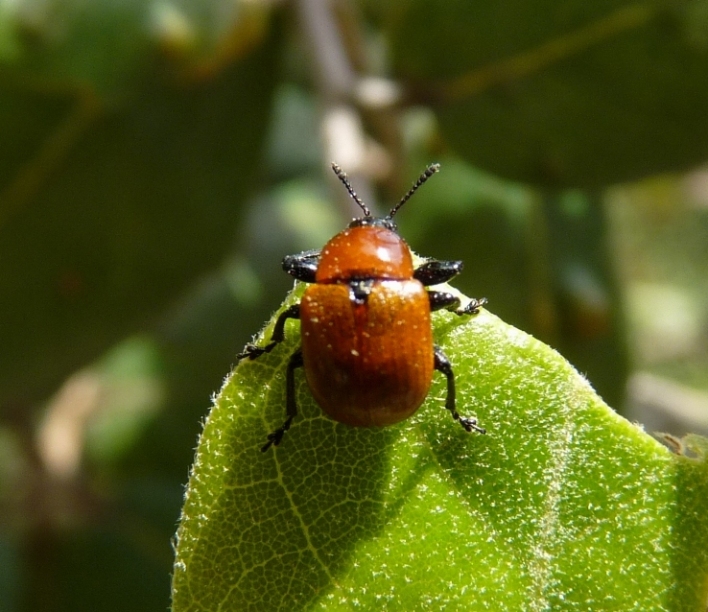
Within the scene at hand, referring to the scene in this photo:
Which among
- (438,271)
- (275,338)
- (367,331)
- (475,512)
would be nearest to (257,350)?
(275,338)

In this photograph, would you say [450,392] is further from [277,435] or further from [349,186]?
[349,186]

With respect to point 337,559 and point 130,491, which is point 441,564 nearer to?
point 337,559

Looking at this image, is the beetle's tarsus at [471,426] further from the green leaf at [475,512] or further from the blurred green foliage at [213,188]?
the blurred green foliage at [213,188]

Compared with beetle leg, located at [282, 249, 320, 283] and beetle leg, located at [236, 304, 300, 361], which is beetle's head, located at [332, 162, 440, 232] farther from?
beetle leg, located at [236, 304, 300, 361]

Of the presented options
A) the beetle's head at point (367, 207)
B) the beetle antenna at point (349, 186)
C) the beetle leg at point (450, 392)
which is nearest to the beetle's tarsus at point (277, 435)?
the beetle leg at point (450, 392)

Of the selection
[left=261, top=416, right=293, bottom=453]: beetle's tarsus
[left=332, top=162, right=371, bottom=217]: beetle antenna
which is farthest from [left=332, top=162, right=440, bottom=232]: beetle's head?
[left=261, top=416, right=293, bottom=453]: beetle's tarsus

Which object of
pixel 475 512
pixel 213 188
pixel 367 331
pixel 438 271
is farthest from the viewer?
pixel 213 188

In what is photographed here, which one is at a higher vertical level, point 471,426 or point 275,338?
point 275,338
